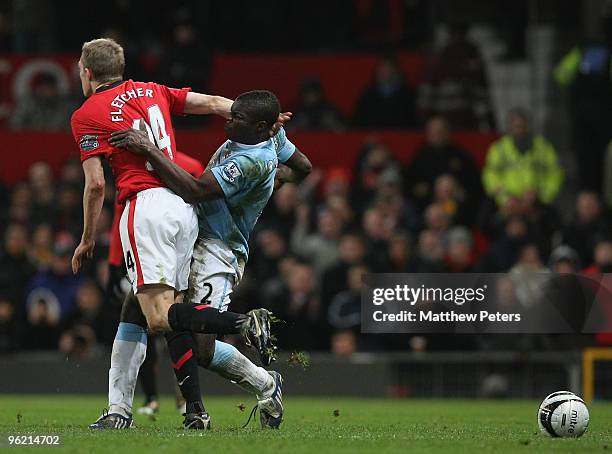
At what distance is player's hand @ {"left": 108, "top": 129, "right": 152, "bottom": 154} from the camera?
367 inches

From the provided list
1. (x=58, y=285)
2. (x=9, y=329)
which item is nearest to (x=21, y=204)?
(x=58, y=285)

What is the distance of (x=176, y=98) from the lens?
32.6 ft

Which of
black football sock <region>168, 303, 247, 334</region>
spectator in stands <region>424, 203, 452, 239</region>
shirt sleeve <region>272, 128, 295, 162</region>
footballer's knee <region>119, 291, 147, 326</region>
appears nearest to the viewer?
black football sock <region>168, 303, 247, 334</region>

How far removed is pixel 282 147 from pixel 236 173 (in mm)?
886

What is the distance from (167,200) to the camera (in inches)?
372

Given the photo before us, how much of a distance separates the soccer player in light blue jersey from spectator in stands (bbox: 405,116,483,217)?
27.6 feet

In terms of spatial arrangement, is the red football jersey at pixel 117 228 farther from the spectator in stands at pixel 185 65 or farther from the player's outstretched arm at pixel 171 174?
the spectator in stands at pixel 185 65

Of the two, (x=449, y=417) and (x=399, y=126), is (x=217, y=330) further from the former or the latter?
(x=399, y=126)

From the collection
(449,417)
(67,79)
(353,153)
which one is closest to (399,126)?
(353,153)

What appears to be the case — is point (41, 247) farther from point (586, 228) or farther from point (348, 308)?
point (586, 228)

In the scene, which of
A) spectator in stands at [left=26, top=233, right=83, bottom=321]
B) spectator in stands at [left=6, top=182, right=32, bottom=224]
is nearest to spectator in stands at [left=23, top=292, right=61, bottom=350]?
spectator in stands at [left=26, top=233, right=83, bottom=321]
